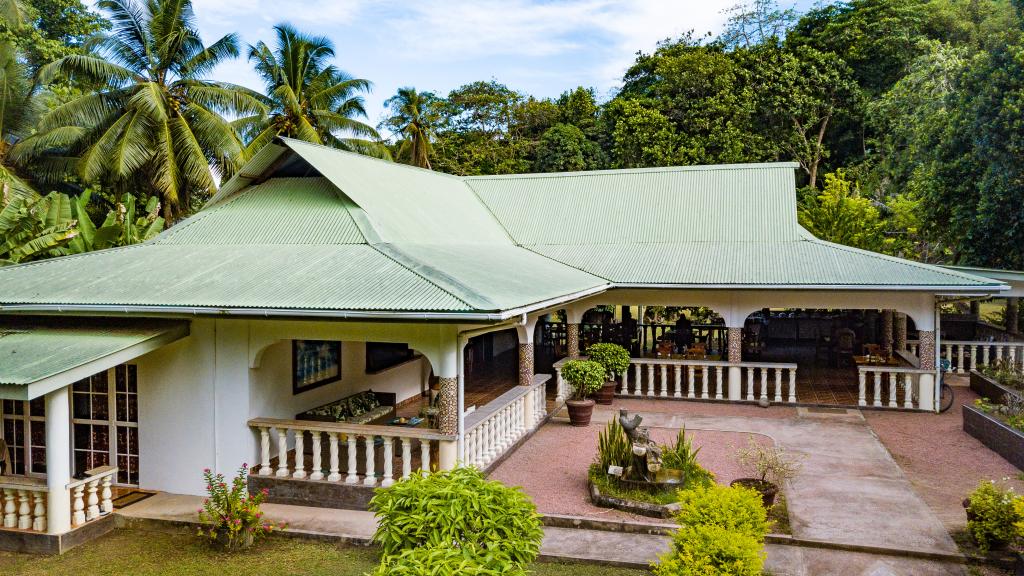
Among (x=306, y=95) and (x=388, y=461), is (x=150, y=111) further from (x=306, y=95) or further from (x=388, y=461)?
(x=388, y=461)

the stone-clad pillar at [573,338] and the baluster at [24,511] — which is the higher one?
the stone-clad pillar at [573,338]

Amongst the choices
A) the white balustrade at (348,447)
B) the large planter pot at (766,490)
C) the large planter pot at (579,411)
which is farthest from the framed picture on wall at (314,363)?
the large planter pot at (766,490)

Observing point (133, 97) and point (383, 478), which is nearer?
point (383, 478)

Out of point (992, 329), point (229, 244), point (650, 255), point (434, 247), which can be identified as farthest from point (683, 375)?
point (229, 244)

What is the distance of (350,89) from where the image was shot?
30.3 meters

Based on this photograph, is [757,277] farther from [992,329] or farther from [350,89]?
[350,89]

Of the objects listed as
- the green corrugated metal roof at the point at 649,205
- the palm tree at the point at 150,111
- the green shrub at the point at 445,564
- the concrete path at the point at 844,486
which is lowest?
the concrete path at the point at 844,486

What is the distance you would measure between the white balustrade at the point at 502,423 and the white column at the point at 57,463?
15.8 feet

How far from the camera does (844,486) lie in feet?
33.6

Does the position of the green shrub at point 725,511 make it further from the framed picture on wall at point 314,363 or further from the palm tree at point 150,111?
the palm tree at point 150,111

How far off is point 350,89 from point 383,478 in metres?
23.7

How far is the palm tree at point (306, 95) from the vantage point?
92.1 ft

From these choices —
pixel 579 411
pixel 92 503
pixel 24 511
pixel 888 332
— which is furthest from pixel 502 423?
pixel 888 332

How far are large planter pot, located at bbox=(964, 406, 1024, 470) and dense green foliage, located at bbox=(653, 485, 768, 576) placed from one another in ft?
21.8
